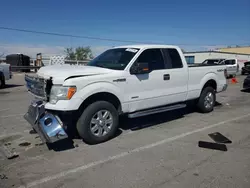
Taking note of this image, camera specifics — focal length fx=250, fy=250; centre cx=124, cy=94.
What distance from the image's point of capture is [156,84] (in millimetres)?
5906

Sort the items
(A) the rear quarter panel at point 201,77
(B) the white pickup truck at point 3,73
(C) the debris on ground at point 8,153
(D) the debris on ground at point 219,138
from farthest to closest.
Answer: (B) the white pickup truck at point 3,73 < (A) the rear quarter panel at point 201,77 < (D) the debris on ground at point 219,138 < (C) the debris on ground at point 8,153

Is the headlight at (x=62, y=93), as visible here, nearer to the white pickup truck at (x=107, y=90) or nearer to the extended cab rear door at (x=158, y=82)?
the white pickup truck at (x=107, y=90)

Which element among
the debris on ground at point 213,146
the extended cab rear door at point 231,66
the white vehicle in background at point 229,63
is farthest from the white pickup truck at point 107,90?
the extended cab rear door at point 231,66

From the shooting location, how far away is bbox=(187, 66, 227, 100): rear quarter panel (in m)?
6.92

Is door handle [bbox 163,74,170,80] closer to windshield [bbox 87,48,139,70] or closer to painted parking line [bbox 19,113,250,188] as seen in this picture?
windshield [bbox 87,48,139,70]

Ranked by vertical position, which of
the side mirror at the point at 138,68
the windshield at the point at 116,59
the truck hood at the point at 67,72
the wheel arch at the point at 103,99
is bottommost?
the wheel arch at the point at 103,99

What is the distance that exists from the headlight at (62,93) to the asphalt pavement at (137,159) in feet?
3.24

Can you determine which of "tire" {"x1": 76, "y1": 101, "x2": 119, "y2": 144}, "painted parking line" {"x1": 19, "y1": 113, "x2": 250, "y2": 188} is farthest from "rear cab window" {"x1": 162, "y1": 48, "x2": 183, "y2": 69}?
"tire" {"x1": 76, "y1": 101, "x2": 119, "y2": 144}

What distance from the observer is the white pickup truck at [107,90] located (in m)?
4.60

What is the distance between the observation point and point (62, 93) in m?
4.56

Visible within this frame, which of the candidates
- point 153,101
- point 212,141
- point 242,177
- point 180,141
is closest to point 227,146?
point 212,141

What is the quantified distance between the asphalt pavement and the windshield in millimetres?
1555

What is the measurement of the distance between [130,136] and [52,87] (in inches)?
78.5

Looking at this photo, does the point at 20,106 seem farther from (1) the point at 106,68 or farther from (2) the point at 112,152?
(2) the point at 112,152
